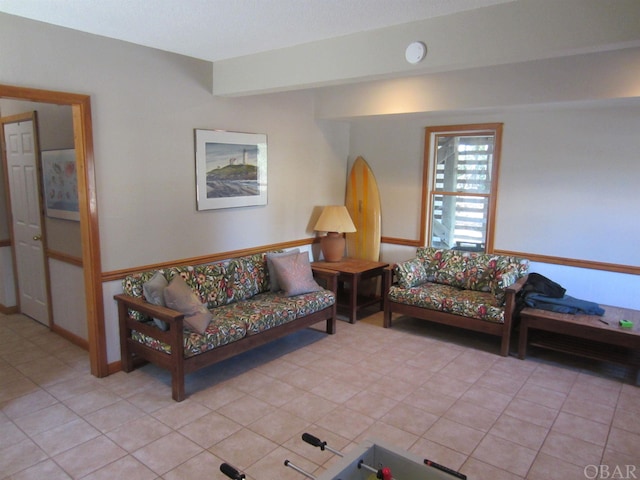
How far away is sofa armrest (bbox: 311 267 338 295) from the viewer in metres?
4.40

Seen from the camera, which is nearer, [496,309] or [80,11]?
[80,11]

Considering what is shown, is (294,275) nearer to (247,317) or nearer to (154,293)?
(247,317)

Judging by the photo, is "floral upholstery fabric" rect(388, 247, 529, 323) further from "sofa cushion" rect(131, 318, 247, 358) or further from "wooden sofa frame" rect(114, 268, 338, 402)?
"sofa cushion" rect(131, 318, 247, 358)

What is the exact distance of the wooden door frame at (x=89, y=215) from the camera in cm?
305

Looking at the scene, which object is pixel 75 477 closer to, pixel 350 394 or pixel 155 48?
pixel 350 394

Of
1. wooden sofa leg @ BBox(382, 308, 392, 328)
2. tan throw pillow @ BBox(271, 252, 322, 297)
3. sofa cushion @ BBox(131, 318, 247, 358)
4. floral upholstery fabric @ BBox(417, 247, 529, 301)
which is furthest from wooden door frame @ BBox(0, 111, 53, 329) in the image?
floral upholstery fabric @ BBox(417, 247, 529, 301)

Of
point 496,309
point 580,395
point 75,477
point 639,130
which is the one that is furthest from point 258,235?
point 639,130

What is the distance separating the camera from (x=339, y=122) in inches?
210

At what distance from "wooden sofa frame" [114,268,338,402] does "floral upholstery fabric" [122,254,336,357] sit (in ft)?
0.14

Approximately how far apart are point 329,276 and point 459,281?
4.36ft

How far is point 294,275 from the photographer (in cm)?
412

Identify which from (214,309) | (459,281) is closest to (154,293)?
(214,309)

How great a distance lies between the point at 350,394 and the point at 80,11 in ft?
9.64

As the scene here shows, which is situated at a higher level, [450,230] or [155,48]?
[155,48]
